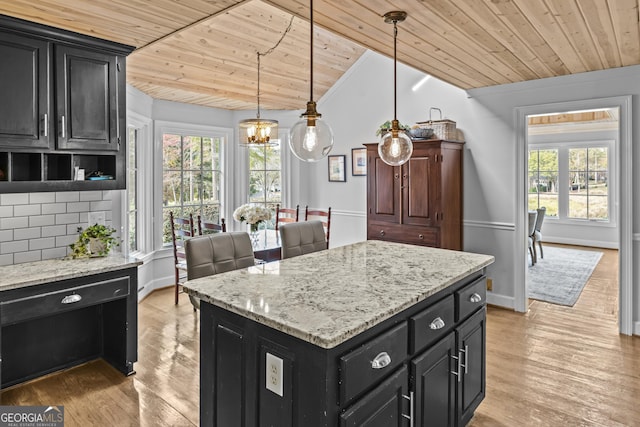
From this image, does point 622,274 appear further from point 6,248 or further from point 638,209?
point 6,248

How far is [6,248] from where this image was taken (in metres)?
2.80

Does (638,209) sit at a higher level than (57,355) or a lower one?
higher

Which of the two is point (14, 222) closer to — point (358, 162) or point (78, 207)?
point (78, 207)

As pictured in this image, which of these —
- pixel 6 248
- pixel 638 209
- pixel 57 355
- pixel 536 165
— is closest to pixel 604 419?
pixel 638 209

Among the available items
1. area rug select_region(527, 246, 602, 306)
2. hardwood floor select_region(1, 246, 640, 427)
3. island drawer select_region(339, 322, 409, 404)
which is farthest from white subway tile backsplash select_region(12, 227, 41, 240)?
area rug select_region(527, 246, 602, 306)

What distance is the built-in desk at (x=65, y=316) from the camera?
246 centimetres

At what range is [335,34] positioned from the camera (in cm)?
326

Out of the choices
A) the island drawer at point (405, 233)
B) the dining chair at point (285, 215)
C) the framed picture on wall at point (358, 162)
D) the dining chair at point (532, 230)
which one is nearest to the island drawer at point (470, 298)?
the island drawer at point (405, 233)

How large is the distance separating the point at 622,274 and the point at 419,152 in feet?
7.24

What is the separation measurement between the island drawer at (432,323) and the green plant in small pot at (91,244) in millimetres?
2452

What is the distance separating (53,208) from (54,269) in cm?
58

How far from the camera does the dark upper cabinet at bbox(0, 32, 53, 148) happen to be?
248cm

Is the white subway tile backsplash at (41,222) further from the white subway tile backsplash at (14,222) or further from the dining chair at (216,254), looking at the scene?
the dining chair at (216,254)

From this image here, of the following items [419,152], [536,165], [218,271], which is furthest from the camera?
[536,165]
